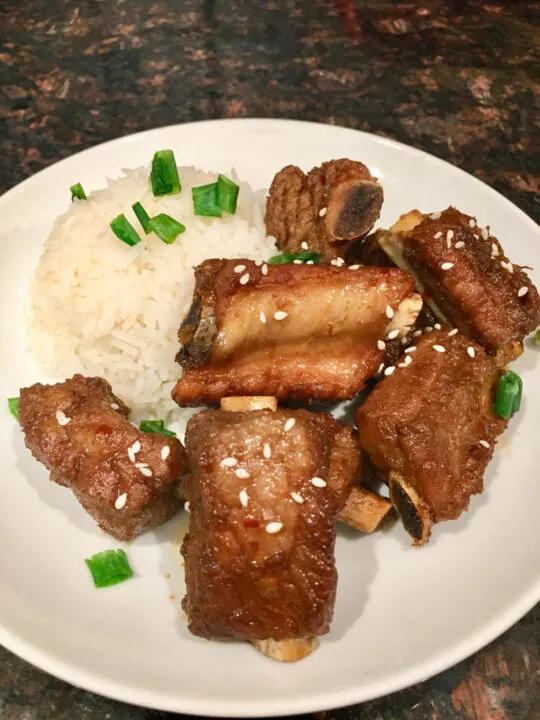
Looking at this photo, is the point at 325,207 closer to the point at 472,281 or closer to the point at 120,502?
the point at 472,281

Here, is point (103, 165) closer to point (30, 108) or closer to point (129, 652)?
point (30, 108)

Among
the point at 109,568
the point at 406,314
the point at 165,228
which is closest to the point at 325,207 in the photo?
the point at 406,314

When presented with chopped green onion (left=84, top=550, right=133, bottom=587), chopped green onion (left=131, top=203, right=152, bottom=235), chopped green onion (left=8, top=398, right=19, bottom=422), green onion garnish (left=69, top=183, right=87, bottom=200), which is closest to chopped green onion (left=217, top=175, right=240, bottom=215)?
chopped green onion (left=131, top=203, right=152, bottom=235)

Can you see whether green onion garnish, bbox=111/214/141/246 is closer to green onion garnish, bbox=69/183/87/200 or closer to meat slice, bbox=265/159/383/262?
green onion garnish, bbox=69/183/87/200

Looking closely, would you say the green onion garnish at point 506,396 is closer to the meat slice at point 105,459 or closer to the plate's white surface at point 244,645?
the plate's white surface at point 244,645

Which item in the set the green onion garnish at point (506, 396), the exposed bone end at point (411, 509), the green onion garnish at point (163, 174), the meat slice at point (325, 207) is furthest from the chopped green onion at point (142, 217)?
the green onion garnish at point (506, 396)

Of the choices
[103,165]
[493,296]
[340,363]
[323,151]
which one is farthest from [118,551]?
[323,151]
